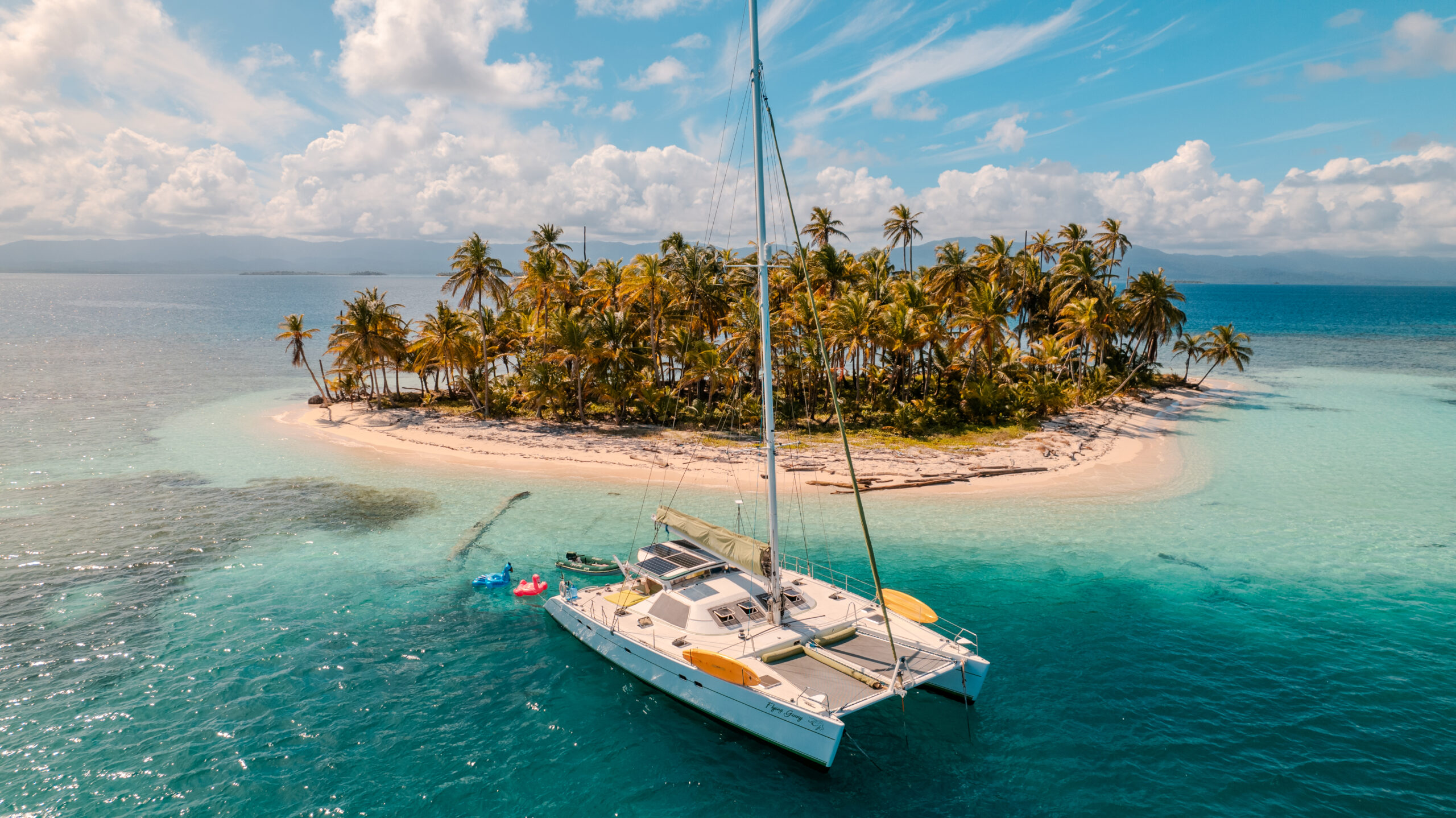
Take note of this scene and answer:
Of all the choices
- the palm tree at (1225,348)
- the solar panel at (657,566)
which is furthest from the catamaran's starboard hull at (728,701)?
the palm tree at (1225,348)

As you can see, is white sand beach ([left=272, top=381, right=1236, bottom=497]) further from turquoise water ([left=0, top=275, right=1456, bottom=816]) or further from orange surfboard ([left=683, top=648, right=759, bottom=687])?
orange surfboard ([left=683, top=648, right=759, bottom=687])

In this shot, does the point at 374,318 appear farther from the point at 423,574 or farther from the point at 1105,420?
the point at 1105,420

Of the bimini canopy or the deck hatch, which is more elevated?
the bimini canopy

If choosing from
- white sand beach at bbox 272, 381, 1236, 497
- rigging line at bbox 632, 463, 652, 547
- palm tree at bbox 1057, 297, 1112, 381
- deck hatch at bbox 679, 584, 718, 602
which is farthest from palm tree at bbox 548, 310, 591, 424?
palm tree at bbox 1057, 297, 1112, 381

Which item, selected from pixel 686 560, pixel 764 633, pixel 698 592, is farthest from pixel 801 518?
pixel 764 633

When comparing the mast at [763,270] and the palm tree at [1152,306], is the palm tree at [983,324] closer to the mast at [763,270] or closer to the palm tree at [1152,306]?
the palm tree at [1152,306]
